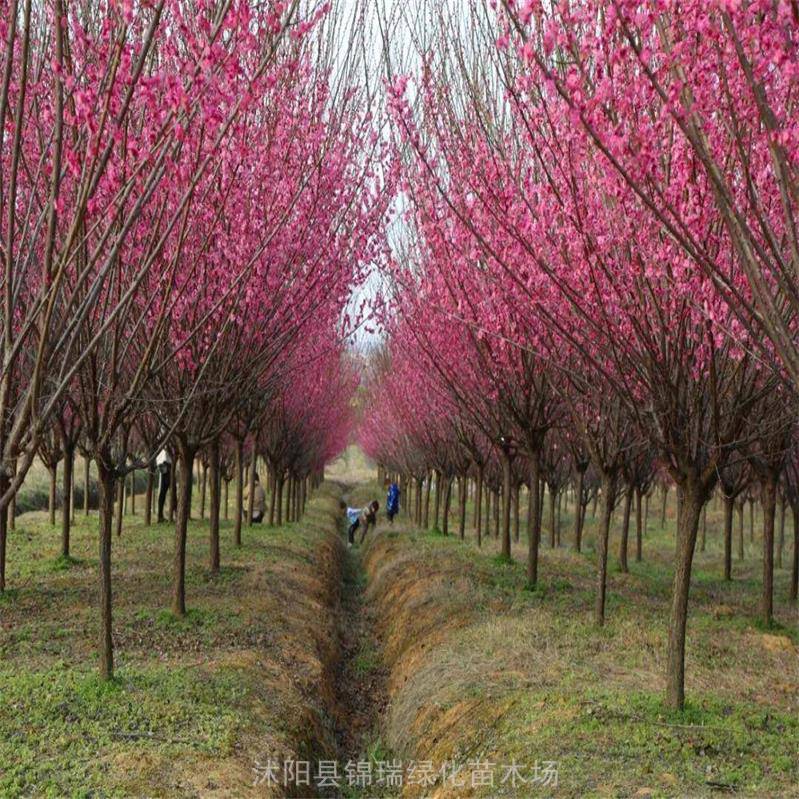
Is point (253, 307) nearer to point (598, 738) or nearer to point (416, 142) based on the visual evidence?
point (416, 142)

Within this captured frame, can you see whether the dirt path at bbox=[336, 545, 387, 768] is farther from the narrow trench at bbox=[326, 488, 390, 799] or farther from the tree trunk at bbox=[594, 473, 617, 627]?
the tree trunk at bbox=[594, 473, 617, 627]

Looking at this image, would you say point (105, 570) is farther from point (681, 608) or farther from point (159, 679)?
point (681, 608)

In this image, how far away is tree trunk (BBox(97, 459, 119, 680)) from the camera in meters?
7.21

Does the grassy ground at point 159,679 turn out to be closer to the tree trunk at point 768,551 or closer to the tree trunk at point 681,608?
the tree trunk at point 681,608

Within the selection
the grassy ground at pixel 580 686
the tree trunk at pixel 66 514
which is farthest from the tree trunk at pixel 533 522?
the tree trunk at pixel 66 514

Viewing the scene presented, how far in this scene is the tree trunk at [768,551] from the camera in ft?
38.3

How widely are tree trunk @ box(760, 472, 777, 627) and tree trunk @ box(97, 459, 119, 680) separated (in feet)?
27.8

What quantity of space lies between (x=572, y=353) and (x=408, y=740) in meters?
4.75

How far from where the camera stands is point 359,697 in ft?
32.4

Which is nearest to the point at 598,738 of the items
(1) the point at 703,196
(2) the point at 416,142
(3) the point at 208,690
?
(3) the point at 208,690

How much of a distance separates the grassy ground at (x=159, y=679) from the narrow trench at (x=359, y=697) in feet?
0.95

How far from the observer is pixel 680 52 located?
381 centimetres

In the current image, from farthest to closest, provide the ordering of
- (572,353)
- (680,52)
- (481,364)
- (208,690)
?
(481,364)
(572,353)
(208,690)
(680,52)

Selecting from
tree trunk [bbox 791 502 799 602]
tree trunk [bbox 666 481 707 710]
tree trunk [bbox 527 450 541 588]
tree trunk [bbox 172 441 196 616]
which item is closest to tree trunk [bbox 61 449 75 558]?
tree trunk [bbox 172 441 196 616]
